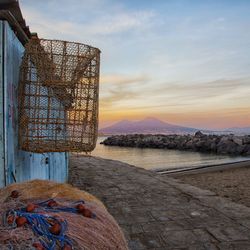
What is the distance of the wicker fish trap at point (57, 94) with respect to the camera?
4.15 metres

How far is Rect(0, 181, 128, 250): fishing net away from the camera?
182 centimetres

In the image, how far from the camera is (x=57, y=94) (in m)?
4.23

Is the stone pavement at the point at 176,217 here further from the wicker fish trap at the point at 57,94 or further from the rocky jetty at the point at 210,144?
the rocky jetty at the point at 210,144

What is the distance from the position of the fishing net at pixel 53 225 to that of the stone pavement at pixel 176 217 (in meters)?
2.46

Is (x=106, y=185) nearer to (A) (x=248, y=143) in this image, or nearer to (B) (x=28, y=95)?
(B) (x=28, y=95)

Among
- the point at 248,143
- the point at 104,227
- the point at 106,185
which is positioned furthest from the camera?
the point at 248,143

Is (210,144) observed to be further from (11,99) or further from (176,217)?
(11,99)

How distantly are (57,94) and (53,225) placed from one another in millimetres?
2527

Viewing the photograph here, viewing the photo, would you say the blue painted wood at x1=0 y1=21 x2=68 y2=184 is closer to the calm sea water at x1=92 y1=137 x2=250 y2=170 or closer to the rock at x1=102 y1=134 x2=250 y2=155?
the calm sea water at x1=92 y1=137 x2=250 y2=170

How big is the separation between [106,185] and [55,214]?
8186mm

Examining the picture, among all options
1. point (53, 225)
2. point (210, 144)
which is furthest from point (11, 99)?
point (210, 144)

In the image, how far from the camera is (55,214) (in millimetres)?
2033

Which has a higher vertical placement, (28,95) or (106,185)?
(28,95)

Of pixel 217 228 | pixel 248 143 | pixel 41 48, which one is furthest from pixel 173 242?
pixel 248 143
